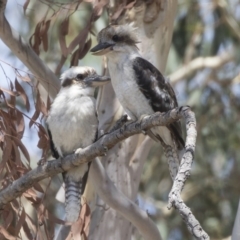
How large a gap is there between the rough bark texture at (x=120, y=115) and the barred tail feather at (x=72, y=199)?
588 mm

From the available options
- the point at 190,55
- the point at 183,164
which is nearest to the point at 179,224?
the point at 190,55

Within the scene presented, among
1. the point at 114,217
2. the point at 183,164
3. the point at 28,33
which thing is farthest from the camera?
the point at 28,33

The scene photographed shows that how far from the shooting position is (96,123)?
145 inches

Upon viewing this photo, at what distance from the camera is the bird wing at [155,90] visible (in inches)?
141

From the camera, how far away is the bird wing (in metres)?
3.58

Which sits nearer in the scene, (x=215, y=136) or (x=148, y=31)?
(x=148, y=31)

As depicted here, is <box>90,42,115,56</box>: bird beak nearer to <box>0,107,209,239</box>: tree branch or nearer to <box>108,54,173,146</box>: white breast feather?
<box>108,54,173,146</box>: white breast feather

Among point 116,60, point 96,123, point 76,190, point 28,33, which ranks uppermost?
point 28,33

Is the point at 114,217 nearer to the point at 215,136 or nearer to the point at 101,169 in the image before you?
the point at 101,169

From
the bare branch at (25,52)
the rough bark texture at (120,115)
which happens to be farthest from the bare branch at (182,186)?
the rough bark texture at (120,115)

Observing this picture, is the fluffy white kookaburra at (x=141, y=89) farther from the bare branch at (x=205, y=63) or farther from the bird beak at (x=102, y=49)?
the bare branch at (x=205, y=63)

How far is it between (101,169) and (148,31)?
1017mm

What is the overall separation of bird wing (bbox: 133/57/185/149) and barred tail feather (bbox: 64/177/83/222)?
19.0 inches

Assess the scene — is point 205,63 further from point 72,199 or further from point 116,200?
point 72,199
